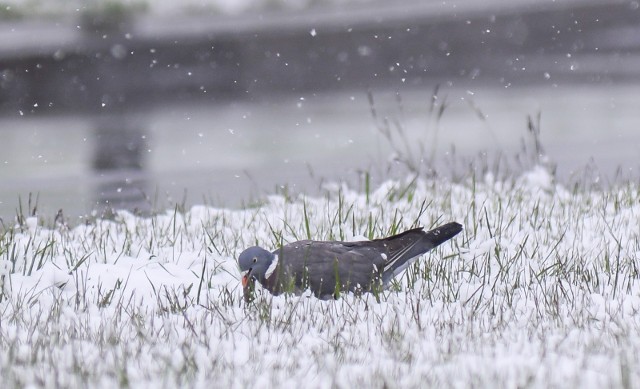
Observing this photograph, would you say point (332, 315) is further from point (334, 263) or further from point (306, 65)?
point (306, 65)

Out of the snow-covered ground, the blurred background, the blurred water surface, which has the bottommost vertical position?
the snow-covered ground

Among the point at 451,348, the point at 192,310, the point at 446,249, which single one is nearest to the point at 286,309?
the point at 192,310

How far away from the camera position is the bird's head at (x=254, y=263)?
5.13 meters

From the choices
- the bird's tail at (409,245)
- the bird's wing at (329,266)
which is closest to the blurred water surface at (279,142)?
the bird's tail at (409,245)

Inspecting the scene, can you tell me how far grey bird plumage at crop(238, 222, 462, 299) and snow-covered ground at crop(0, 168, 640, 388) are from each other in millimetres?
131

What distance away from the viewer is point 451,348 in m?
4.06

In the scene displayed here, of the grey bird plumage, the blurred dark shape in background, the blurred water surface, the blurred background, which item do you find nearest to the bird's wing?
the grey bird plumage

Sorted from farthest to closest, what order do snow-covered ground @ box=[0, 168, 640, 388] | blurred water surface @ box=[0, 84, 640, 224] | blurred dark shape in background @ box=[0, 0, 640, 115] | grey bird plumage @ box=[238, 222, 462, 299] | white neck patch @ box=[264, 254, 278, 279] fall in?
blurred dark shape in background @ box=[0, 0, 640, 115] → blurred water surface @ box=[0, 84, 640, 224] → white neck patch @ box=[264, 254, 278, 279] → grey bird plumage @ box=[238, 222, 462, 299] → snow-covered ground @ box=[0, 168, 640, 388]

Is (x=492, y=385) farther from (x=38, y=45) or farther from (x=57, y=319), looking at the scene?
(x=38, y=45)

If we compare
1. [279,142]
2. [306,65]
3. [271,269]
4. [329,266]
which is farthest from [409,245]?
[306,65]

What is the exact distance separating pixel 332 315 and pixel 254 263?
718 mm

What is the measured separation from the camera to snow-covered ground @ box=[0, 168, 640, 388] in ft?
12.2

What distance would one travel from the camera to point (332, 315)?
4602 millimetres

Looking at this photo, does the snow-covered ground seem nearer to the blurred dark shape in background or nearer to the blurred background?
the blurred background
